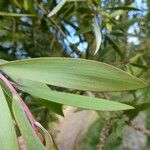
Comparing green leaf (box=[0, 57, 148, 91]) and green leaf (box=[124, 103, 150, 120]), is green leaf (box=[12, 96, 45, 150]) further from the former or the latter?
green leaf (box=[124, 103, 150, 120])

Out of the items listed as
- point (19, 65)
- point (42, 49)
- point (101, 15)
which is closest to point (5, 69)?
point (19, 65)

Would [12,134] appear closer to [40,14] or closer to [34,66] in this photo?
[34,66]

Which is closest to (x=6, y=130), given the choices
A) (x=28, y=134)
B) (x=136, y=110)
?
(x=28, y=134)

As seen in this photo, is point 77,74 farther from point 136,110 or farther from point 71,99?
point 136,110

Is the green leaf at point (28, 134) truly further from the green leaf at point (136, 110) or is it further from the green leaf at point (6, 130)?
the green leaf at point (136, 110)

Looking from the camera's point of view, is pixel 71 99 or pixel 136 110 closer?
pixel 71 99

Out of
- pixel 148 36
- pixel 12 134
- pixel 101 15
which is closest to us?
pixel 12 134
